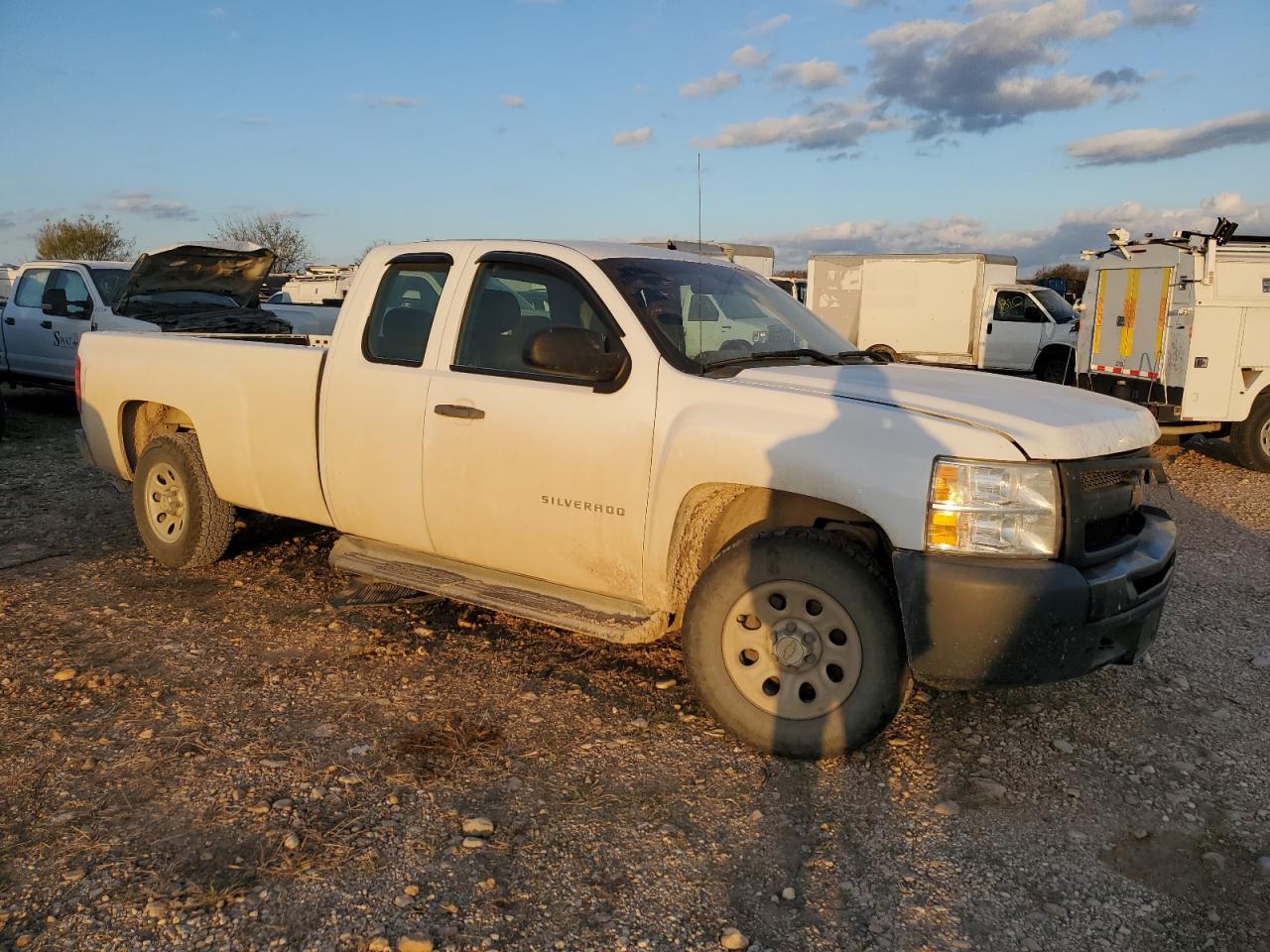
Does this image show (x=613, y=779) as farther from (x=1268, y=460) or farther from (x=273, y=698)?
(x=1268, y=460)

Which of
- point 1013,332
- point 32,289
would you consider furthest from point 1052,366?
point 32,289

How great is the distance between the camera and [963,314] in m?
18.3

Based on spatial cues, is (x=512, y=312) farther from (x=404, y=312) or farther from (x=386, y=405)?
(x=386, y=405)

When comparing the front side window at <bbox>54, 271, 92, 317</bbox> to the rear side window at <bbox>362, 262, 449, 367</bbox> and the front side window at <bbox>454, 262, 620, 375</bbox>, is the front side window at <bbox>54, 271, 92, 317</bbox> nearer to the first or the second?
the rear side window at <bbox>362, 262, 449, 367</bbox>

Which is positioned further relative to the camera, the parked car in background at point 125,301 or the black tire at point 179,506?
the parked car in background at point 125,301

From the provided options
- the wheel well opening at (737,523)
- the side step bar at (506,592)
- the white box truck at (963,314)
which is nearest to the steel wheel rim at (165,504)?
the side step bar at (506,592)

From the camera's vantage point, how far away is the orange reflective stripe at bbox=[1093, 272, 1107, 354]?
11.5 meters

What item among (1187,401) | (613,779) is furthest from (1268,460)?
(613,779)

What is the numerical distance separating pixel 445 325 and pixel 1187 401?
8.71m

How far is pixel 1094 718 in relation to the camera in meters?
4.01

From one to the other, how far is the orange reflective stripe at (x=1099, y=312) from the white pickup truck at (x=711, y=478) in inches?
328

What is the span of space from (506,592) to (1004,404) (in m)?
2.18

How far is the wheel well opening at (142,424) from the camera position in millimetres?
6000

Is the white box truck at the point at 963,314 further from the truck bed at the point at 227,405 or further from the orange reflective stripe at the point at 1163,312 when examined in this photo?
the truck bed at the point at 227,405
